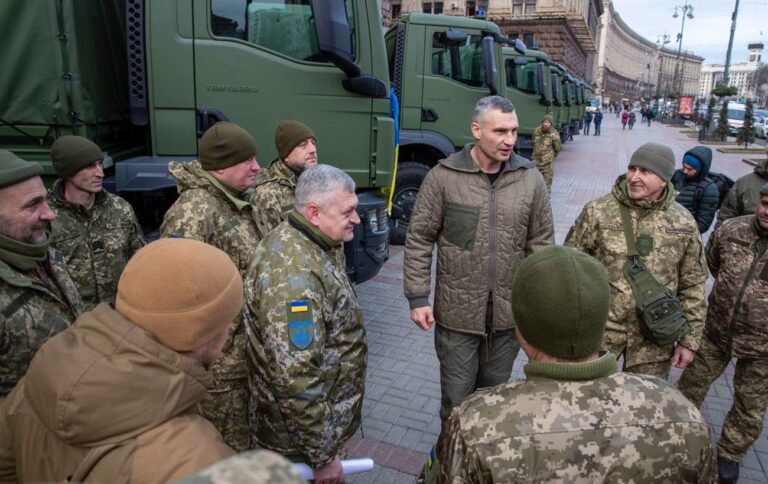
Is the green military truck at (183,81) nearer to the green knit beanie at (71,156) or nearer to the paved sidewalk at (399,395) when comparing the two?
the green knit beanie at (71,156)

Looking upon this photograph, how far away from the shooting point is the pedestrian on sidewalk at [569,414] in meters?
1.29

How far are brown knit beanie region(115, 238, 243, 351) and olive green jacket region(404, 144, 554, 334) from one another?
175cm

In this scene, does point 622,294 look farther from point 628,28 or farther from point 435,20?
point 628,28

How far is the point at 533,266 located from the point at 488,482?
547mm

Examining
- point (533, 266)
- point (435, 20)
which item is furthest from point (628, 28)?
point (533, 266)

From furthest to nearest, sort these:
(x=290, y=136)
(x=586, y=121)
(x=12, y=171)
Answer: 1. (x=586, y=121)
2. (x=290, y=136)
3. (x=12, y=171)

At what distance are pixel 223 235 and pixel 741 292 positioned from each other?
9.35 feet

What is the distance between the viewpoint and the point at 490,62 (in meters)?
7.81

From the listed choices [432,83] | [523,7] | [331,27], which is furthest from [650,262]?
[523,7]

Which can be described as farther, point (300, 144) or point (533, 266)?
point (300, 144)

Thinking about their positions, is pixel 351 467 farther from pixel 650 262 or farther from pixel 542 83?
pixel 542 83

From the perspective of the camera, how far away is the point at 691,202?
4504 millimetres

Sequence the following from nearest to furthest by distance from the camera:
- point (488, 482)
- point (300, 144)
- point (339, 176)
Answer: point (488, 482) < point (339, 176) < point (300, 144)

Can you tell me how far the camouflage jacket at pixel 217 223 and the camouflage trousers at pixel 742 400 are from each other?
2.75 meters
